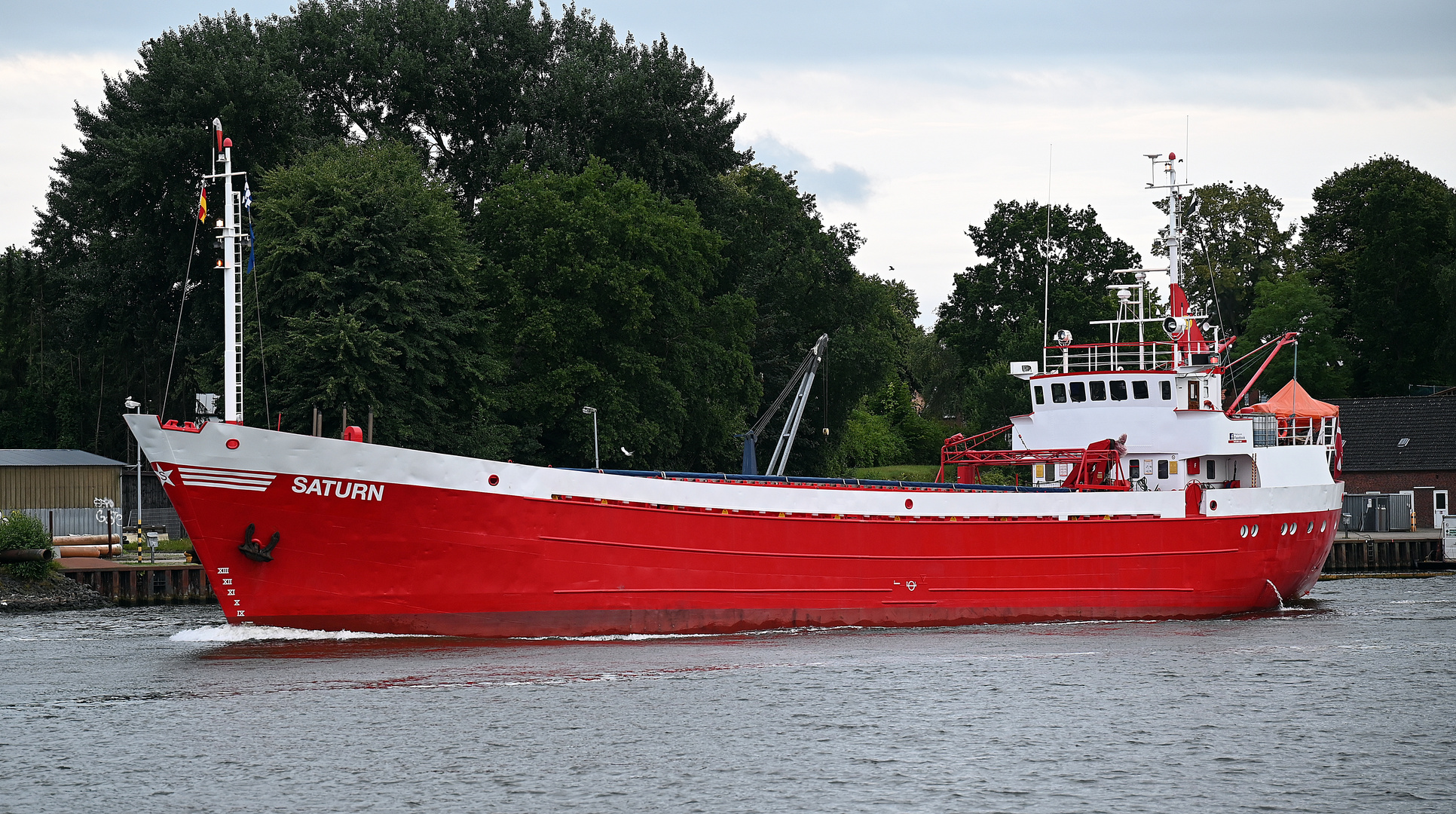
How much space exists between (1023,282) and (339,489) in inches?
1995

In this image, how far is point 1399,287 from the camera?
7256cm

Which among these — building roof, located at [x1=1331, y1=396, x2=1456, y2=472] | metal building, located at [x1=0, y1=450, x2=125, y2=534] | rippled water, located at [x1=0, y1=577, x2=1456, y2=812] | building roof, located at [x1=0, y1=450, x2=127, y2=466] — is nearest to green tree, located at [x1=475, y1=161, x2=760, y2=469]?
metal building, located at [x1=0, y1=450, x2=125, y2=534]

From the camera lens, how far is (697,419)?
52906mm

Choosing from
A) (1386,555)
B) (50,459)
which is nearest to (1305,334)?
(1386,555)

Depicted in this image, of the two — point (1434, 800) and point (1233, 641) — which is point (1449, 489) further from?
point (1434, 800)

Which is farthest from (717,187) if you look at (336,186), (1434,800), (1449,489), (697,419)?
(1434,800)

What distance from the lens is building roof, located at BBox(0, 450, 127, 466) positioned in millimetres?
44125

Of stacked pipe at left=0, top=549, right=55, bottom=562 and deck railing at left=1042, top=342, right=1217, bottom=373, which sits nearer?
deck railing at left=1042, top=342, right=1217, bottom=373

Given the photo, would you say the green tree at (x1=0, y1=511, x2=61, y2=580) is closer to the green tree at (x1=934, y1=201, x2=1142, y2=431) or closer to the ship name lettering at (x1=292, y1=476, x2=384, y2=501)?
the ship name lettering at (x1=292, y1=476, x2=384, y2=501)

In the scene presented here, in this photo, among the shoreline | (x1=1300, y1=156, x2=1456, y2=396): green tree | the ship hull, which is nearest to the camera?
the ship hull

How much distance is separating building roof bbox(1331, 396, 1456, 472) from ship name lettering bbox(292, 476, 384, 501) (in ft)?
148

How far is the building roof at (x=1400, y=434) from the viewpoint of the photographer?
5678 centimetres

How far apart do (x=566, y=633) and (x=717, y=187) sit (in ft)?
118

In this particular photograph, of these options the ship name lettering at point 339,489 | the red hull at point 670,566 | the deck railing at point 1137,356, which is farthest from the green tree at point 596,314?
the ship name lettering at point 339,489
